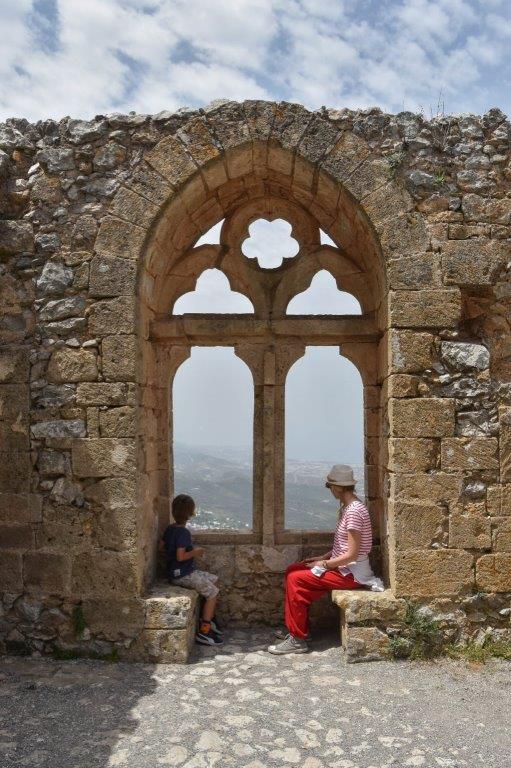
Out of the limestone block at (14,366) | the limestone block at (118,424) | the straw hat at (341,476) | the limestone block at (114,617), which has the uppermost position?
the limestone block at (14,366)

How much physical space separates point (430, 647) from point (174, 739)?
7.07 feet

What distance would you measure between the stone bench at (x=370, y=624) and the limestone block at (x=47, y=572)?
2151mm

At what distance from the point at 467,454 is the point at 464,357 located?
0.75 m

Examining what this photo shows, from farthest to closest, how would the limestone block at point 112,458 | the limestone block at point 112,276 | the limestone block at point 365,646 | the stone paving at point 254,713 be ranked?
the limestone block at point 112,276, the limestone block at point 112,458, the limestone block at point 365,646, the stone paving at point 254,713

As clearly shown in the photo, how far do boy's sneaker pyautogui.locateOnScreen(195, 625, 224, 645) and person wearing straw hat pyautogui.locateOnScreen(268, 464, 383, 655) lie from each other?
0.50 metres

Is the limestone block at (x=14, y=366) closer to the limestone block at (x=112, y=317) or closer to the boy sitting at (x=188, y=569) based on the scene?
the limestone block at (x=112, y=317)

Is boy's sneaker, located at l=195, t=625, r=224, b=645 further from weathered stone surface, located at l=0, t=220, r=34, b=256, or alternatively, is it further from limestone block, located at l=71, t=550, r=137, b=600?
weathered stone surface, located at l=0, t=220, r=34, b=256

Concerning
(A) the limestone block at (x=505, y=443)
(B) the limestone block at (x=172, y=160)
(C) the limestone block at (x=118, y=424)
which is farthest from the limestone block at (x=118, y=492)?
(A) the limestone block at (x=505, y=443)

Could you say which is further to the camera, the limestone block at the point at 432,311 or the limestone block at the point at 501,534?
the limestone block at the point at 432,311

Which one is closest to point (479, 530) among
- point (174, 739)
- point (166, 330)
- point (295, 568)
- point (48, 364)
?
point (295, 568)

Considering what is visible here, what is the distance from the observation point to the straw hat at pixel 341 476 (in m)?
5.37

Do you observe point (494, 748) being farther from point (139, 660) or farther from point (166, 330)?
point (166, 330)

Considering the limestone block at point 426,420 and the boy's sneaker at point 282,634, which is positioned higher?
the limestone block at point 426,420

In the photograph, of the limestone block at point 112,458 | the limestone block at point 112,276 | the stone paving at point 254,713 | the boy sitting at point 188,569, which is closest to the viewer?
the stone paving at point 254,713
